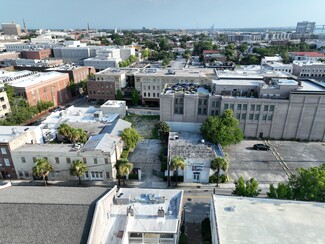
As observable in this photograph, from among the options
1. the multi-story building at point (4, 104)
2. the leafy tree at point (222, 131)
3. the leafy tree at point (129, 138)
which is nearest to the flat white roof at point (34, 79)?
the multi-story building at point (4, 104)

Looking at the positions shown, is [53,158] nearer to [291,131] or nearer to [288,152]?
[288,152]

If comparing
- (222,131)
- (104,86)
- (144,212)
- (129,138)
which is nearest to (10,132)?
(129,138)

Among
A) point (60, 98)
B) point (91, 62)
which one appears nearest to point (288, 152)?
point (60, 98)

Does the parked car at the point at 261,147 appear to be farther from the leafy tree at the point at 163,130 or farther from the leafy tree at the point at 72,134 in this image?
the leafy tree at the point at 72,134

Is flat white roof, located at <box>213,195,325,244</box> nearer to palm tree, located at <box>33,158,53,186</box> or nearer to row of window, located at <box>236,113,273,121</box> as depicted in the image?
palm tree, located at <box>33,158,53,186</box>

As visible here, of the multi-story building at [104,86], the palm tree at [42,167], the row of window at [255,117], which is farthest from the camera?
the multi-story building at [104,86]

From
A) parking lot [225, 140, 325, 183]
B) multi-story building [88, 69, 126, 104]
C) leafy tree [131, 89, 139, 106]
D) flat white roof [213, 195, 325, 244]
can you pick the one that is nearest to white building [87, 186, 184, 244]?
flat white roof [213, 195, 325, 244]

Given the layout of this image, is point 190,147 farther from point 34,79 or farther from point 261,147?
point 34,79
